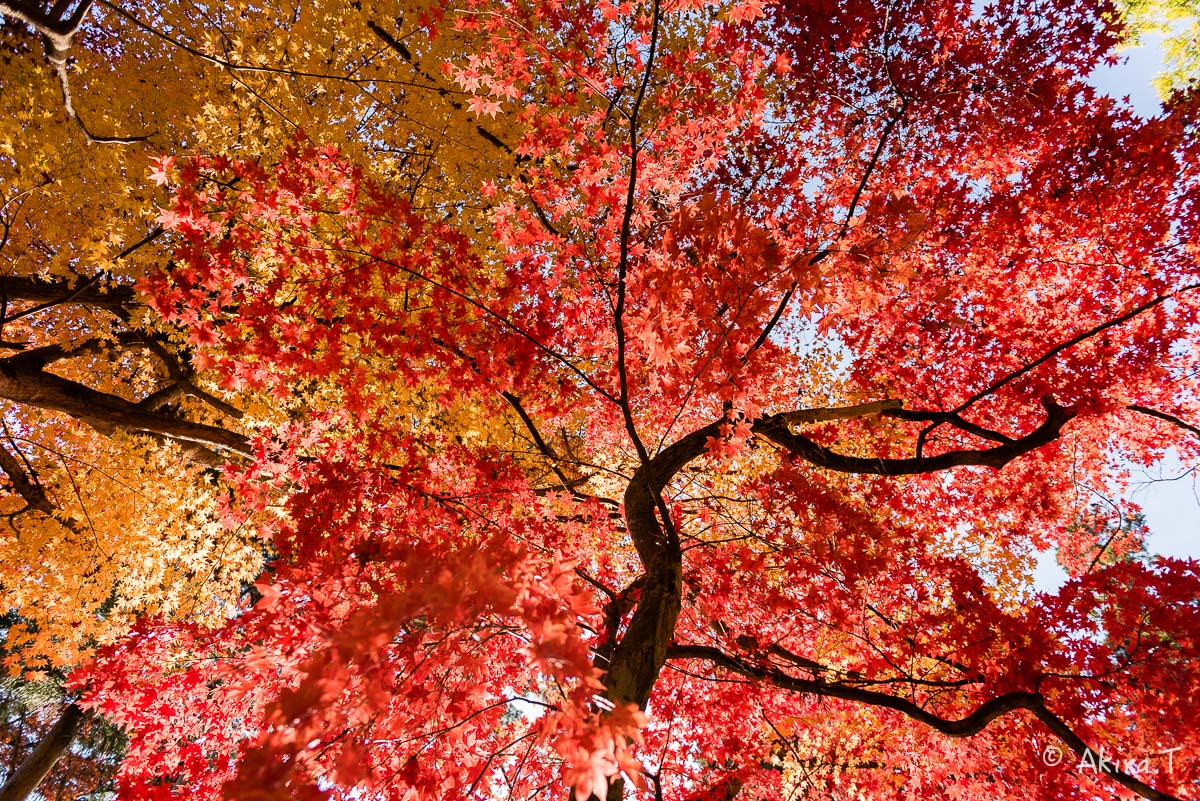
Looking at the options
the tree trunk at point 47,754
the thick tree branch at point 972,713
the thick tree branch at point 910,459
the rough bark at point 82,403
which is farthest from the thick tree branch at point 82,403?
the tree trunk at point 47,754

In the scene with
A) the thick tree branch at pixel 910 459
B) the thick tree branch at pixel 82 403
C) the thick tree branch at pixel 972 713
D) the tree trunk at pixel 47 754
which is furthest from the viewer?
the tree trunk at pixel 47 754

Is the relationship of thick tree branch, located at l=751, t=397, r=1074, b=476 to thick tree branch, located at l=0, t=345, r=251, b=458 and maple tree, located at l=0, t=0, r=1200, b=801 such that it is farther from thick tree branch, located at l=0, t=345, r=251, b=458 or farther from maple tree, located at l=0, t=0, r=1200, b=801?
thick tree branch, located at l=0, t=345, r=251, b=458

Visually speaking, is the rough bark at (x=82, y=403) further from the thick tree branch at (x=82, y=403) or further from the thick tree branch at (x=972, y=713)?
the thick tree branch at (x=972, y=713)

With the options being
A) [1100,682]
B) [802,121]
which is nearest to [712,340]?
[1100,682]

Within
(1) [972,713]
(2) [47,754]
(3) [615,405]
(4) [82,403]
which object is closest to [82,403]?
(4) [82,403]

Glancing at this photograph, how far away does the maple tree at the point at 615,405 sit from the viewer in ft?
10.6

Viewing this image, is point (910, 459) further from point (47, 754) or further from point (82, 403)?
point (47, 754)

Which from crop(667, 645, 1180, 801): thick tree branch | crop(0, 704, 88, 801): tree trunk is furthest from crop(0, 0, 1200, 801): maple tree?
crop(0, 704, 88, 801): tree trunk

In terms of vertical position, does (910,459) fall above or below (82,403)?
above

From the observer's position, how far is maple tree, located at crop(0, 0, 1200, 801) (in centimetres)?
322

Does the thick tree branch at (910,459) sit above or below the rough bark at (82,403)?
above

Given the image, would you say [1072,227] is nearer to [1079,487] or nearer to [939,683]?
[1079,487]

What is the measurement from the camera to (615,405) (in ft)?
20.4

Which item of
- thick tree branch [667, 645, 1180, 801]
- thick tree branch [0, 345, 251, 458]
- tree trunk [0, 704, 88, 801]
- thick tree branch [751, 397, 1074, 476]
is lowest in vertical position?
tree trunk [0, 704, 88, 801]
